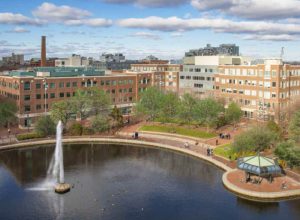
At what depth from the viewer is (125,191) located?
54000 millimetres

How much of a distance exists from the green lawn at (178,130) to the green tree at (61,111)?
18.5 m

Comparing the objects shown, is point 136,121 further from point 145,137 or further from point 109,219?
point 109,219

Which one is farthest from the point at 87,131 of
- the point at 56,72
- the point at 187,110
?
the point at 56,72

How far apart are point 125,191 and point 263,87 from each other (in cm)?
6547

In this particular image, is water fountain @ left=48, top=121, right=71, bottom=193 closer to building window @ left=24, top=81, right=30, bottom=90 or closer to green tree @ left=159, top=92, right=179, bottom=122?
green tree @ left=159, top=92, right=179, bottom=122

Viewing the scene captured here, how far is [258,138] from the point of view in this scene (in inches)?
2571

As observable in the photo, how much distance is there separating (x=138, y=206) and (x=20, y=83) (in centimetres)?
6385

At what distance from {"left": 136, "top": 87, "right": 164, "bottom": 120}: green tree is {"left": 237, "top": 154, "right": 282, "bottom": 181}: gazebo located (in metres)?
45.4

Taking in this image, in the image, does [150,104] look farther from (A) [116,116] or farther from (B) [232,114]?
(B) [232,114]

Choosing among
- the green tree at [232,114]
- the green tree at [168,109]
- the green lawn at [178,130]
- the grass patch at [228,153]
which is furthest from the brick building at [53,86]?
the grass patch at [228,153]

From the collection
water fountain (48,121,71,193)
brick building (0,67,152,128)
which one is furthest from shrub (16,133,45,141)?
brick building (0,67,152,128)

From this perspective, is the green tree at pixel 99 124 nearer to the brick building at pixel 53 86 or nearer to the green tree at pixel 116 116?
the green tree at pixel 116 116

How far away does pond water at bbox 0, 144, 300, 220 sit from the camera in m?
46.8

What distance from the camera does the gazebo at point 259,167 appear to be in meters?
54.2
